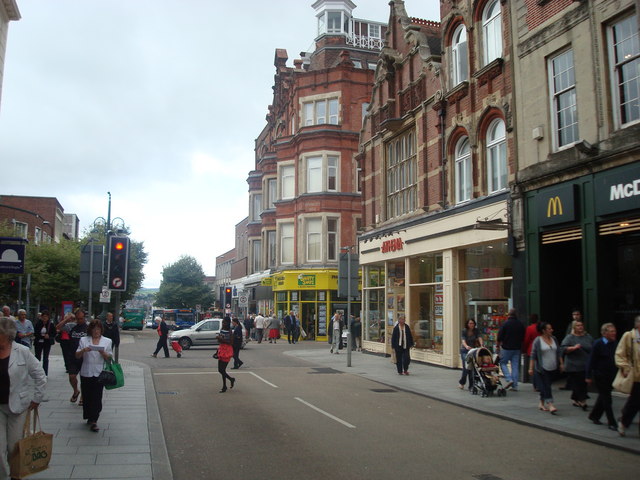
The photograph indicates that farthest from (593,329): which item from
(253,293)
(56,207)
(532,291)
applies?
(56,207)

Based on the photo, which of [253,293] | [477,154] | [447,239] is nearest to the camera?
[477,154]

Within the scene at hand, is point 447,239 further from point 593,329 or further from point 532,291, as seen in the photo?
point 593,329

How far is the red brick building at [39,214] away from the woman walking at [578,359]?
2081 inches

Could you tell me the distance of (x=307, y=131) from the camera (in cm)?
3897

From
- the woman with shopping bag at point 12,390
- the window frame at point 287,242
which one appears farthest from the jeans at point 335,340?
the woman with shopping bag at point 12,390

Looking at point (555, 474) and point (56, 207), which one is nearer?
point (555, 474)

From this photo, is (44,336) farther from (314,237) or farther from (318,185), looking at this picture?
(318,185)

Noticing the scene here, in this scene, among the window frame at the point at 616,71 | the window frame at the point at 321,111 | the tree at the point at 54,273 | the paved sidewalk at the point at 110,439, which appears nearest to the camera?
the paved sidewalk at the point at 110,439

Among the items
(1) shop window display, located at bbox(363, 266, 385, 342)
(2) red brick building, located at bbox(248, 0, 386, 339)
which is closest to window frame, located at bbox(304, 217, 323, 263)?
(2) red brick building, located at bbox(248, 0, 386, 339)

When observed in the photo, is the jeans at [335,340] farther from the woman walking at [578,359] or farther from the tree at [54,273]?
the tree at [54,273]

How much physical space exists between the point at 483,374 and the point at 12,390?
10.0 metres

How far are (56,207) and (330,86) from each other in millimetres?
42020

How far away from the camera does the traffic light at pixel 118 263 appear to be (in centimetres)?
1581

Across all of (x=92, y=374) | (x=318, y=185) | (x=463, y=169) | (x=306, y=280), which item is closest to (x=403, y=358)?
(x=463, y=169)
